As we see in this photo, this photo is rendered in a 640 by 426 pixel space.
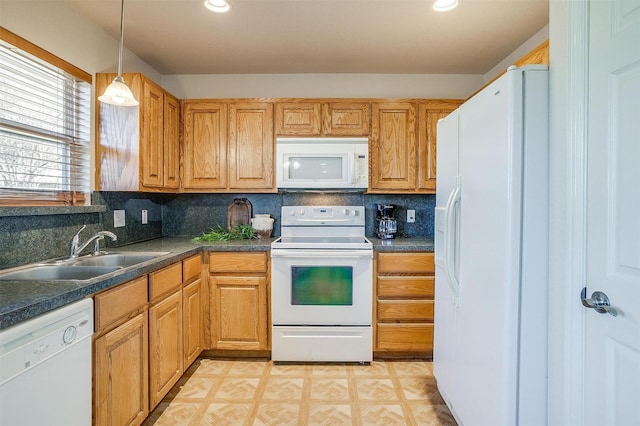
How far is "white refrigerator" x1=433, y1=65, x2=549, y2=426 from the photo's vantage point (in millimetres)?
1282

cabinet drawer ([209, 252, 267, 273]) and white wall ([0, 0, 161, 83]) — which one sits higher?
white wall ([0, 0, 161, 83])

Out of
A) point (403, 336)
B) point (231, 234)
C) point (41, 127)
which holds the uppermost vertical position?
point (41, 127)

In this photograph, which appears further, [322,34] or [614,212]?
[322,34]

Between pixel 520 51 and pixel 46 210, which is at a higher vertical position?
pixel 520 51

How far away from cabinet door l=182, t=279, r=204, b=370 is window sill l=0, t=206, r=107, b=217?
2.49 ft

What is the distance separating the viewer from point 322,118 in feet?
9.50

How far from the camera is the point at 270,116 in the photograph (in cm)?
290

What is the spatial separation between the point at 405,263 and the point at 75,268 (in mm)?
2080

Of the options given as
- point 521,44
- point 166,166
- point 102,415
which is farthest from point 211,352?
point 521,44

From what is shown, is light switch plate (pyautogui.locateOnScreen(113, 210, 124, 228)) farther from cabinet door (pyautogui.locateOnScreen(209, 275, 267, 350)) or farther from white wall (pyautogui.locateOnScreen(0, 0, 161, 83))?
white wall (pyautogui.locateOnScreen(0, 0, 161, 83))

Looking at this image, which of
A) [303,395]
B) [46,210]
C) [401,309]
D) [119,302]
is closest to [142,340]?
[119,302]

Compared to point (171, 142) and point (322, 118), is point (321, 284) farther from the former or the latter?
point (171, 142)

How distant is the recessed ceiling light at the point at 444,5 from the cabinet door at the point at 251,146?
4.66 ft

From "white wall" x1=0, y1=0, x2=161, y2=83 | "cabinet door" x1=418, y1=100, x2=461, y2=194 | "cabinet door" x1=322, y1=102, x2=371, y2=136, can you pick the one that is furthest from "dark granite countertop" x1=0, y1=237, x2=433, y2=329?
"cabinet door" x1=418, y1=100, x2=461, y2=194
